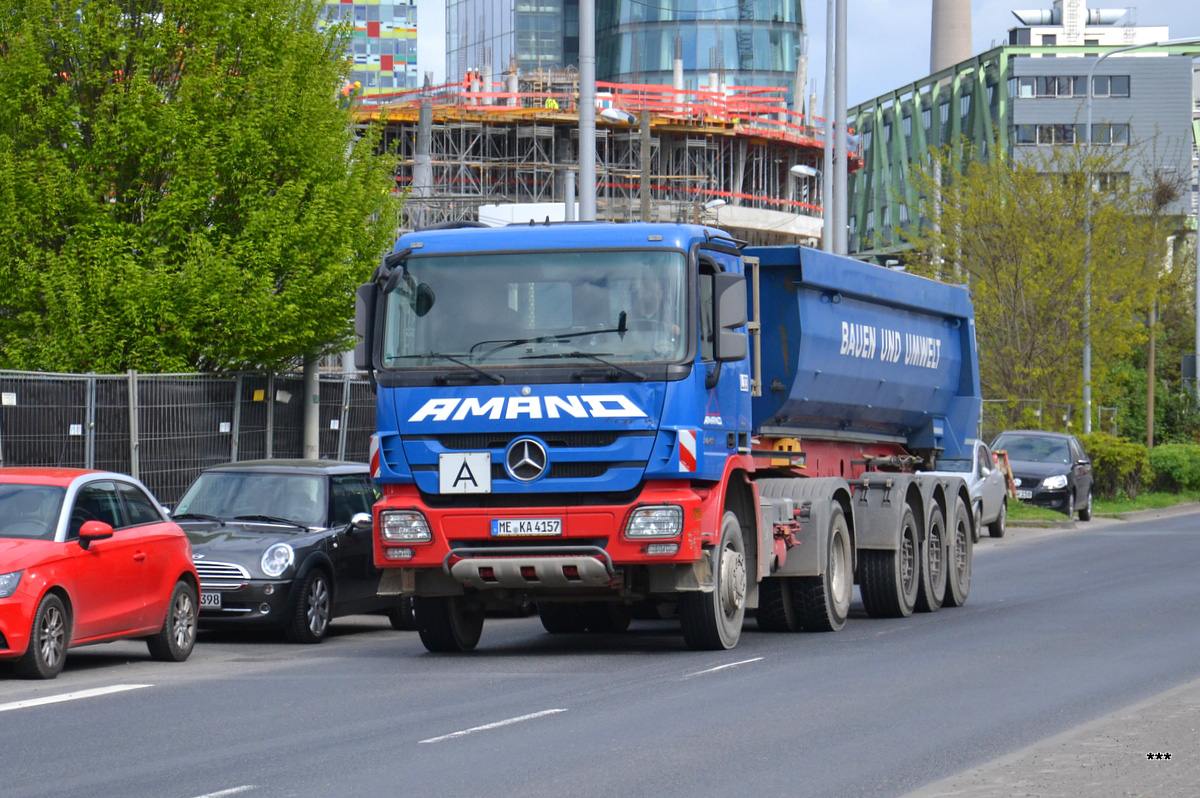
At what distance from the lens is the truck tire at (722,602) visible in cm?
1361

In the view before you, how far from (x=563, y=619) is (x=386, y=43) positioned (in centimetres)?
13717

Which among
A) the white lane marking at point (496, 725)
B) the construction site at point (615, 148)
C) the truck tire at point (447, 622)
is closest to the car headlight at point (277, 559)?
the truck tire at point (447, 622)

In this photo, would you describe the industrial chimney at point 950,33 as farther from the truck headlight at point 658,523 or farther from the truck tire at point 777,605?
the truck headlight at point 658,523

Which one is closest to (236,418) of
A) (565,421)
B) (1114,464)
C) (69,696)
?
(565,421)

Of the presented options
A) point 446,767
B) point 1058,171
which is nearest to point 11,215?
point 446,767

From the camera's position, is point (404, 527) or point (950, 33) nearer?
point (404, 527)

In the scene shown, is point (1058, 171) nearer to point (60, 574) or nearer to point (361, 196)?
point (361, 196)

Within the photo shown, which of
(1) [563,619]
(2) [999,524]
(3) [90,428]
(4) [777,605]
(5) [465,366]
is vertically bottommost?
(2) [999,524]

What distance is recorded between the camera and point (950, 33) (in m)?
120

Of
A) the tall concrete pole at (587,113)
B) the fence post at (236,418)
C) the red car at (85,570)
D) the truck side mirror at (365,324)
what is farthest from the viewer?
the fence post at (236,418)

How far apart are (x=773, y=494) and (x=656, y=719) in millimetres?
5284

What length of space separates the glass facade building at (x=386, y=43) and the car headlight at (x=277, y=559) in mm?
134356

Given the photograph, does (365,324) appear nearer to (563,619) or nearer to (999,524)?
(563,619)

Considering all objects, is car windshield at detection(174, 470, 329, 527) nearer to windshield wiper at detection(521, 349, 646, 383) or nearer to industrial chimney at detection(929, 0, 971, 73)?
windshield wiper at detection(521, 349, 646, 383)
